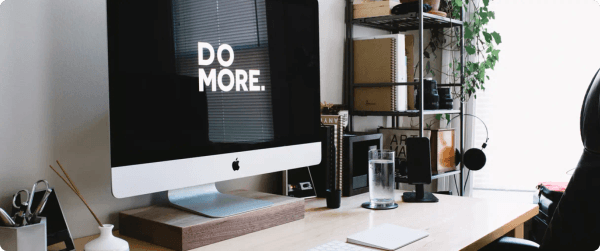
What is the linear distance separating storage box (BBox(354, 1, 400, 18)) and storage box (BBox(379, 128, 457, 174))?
57 centimetres

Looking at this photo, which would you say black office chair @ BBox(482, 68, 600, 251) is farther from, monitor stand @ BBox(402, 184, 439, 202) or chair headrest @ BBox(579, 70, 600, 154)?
monitor stand @ BBox(402, 184, 439, 202)

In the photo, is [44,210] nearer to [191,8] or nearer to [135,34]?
[135,34]

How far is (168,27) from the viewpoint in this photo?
116 centimetres

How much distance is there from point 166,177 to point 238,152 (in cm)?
24

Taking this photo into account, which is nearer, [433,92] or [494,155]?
[433,92]

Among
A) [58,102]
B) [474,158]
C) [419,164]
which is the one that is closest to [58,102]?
[58,102]

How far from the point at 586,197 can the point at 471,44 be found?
1813 millimetres

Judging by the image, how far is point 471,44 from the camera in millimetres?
2689

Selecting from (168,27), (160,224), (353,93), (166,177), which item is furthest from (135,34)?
(353,93)

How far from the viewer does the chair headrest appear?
986mm

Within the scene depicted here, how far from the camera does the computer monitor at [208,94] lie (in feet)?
3.50

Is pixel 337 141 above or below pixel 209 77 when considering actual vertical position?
below

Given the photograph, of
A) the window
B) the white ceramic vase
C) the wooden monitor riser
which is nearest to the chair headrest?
→ the wooden monitor riser

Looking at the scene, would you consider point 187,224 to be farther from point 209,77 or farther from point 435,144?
point 435,144
